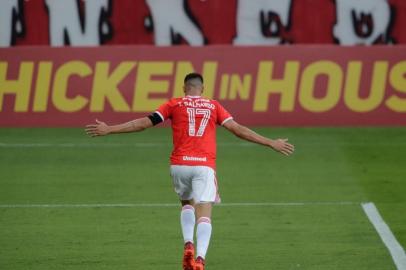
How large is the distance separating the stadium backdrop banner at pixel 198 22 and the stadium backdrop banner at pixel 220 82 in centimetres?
216

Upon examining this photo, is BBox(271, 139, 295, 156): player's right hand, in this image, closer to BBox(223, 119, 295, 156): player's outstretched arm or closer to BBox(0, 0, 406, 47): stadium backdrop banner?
BBox(223, 119, 295, 156): player's outstretched arm

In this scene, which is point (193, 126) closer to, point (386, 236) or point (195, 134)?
point (195, 134)

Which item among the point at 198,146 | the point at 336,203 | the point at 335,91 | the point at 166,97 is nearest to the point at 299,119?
the point at 335,91

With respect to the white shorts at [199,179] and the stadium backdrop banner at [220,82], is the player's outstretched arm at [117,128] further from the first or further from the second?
the stadium backdrop banner at [220,82]

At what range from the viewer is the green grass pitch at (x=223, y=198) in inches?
518

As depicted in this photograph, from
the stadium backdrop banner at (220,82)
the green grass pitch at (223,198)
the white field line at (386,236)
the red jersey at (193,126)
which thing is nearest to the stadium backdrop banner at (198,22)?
the stadium backdrop banner at (220,82)

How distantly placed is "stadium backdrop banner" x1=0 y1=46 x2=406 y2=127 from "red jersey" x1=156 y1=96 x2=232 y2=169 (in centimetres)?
1267

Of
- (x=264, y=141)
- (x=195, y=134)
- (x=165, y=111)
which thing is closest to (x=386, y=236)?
(x=264, y=141)

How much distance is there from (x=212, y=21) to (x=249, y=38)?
882mm

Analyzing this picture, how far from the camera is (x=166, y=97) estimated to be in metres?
24.9

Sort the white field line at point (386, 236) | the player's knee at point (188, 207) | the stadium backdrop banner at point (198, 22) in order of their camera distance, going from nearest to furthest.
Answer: the player's knee at point (188, 207) → the white field line at point (386, 236) → the stadium backdrop banner at point (198, 22)

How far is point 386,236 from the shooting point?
14.3 m

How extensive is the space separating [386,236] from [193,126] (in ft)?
10.6

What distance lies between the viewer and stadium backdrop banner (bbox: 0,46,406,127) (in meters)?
24.9
